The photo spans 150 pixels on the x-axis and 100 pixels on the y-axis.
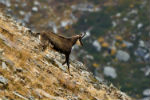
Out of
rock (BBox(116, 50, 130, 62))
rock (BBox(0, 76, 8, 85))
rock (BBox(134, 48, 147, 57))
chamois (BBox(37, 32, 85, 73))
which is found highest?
rock (BBox(134, 48, 147, 57))

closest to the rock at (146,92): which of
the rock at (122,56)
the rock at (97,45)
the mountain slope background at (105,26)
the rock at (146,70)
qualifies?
the mountain slope background at (105,26)

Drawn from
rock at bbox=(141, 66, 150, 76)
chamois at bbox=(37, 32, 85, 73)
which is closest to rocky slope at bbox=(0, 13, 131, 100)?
chamois at bbox=(37, 32, 85, 73)

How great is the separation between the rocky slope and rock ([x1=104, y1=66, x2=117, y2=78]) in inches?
3721

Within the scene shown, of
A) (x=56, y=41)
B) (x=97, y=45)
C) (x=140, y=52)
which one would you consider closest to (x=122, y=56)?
(x=140, y=52)

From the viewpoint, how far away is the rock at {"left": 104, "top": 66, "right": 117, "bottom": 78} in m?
119

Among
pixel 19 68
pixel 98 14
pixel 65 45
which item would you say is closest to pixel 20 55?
pixel 19 68

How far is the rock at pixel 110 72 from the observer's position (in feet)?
390

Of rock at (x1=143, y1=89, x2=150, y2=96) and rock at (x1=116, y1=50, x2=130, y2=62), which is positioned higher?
rock at (x1=116, y1=50, x2=130, y2=62)

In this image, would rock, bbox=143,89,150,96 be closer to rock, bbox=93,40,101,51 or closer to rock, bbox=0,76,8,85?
rock, bbox=93,40,101,51

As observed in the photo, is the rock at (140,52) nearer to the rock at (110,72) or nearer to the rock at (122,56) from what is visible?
the rock at (122,56)

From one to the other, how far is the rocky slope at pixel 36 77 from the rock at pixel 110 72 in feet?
310

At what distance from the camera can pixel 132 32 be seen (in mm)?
133375

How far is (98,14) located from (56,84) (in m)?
128

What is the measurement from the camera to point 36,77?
1636 cm
